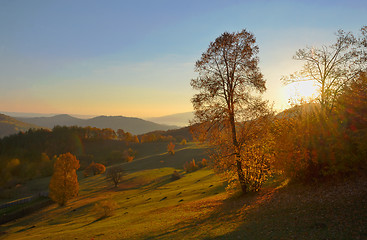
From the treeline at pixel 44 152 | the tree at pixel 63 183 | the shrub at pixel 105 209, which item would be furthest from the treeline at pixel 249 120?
the treeline at pixel 44 152

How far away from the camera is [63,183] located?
55688mm

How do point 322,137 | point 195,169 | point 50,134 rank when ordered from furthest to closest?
1. point 50,134
2. point 195,169
3. point 322,137

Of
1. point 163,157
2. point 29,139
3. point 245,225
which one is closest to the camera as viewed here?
point 245,225

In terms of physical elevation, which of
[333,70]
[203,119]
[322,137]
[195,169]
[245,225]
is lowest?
[195,169]

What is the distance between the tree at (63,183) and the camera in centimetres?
5500

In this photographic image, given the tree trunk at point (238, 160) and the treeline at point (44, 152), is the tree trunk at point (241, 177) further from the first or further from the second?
the treeline at point (44, 152)

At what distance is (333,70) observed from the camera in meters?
25.3

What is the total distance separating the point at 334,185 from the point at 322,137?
364 cm

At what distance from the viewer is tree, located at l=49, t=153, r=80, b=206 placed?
180 ft

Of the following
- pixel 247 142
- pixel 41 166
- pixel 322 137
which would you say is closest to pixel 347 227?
pixel 322 137

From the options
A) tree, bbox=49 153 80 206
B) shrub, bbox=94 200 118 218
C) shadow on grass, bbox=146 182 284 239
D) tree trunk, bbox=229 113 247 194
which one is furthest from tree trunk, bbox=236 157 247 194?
tree, bbox=49 153 80 206

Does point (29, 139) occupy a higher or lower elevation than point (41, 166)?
higher

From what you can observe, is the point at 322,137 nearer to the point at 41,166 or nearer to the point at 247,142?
the point at 247,142

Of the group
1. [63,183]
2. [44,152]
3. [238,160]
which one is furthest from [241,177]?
[44,152]
